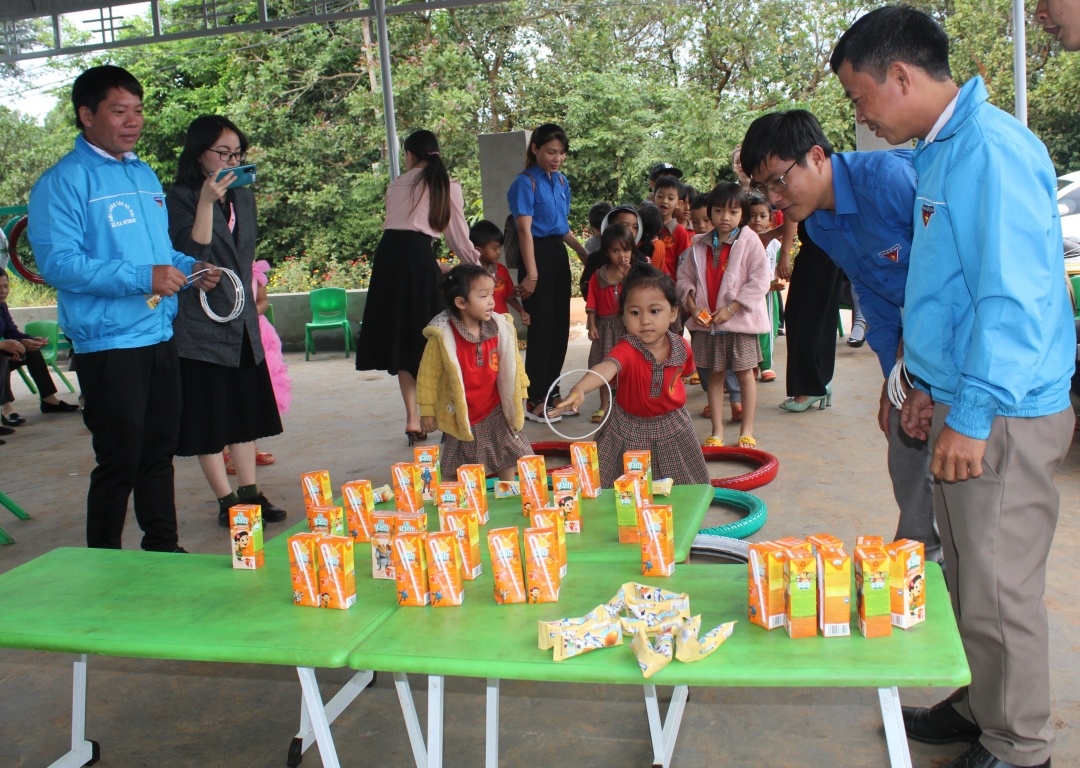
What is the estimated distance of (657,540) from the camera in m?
1.98

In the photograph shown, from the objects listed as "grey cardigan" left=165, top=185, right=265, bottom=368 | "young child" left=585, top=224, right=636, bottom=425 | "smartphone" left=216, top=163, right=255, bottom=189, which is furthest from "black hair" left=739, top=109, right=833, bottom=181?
"young child" left=585, top=224, right=636, bottom=425

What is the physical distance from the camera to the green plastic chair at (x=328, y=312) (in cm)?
1009

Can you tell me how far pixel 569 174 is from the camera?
17.9 meters

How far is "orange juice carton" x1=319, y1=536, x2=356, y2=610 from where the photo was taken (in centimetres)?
195

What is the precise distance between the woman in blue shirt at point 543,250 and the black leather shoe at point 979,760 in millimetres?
3644

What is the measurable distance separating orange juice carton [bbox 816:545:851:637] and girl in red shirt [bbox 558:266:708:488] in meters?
2.06

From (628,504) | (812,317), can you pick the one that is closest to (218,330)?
(628,504)

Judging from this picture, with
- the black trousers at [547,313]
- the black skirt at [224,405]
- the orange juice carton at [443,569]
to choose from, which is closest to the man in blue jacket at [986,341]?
the orange juice carton at [443,569]

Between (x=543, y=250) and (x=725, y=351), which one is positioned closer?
(x=725, y=351)

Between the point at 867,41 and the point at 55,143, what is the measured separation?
78.0 ft

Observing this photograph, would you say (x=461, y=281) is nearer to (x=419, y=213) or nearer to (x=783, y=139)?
(x=419, y=213)

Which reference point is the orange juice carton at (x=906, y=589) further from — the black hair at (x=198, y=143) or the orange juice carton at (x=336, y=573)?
the black hair at (x=198, y=143)

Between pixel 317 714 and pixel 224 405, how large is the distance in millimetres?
2219

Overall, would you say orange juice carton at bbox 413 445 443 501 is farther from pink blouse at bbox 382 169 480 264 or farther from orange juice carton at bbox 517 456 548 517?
pink blouse at bbox 382 169 480 264
